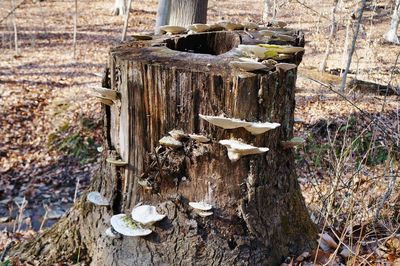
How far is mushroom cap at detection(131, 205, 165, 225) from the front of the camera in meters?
2.17

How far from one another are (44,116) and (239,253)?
7784mm

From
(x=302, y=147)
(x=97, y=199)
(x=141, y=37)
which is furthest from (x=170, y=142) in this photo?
(x=302, y=147)

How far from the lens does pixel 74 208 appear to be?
9.41 ft

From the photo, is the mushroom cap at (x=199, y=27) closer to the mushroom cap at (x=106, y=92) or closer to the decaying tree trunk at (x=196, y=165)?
the decaying tree trunk at (x=196, y=165)

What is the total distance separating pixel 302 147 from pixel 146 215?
12.7ft

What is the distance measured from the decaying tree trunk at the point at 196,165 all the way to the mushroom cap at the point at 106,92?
4 centimetres

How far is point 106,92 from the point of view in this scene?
2.31 metres

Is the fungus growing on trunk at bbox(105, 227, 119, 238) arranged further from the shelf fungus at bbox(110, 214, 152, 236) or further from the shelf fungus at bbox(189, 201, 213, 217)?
the shelf fungus at bbox(189, 201, 213, 217)

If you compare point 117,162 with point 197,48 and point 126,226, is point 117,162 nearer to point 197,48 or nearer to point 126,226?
point 126,226

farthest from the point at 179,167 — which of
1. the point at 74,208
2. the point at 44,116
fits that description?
the point at 44,116

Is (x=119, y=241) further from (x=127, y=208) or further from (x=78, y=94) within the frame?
(x=78, y=94)

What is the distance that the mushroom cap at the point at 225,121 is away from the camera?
1.94 meters

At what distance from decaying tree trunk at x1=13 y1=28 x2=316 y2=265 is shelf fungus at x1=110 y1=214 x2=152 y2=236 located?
92mm

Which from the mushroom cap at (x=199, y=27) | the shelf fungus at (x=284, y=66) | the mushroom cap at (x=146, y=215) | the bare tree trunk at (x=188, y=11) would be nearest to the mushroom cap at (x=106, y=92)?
the mushroom cap at (x=146, y=215)
